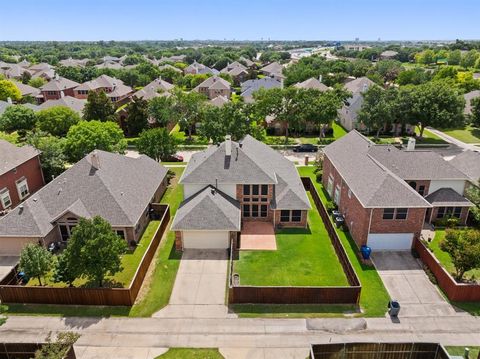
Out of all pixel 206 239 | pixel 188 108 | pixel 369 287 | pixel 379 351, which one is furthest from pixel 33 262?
pixel 188 108

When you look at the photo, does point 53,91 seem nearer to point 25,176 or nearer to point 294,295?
point 25,176

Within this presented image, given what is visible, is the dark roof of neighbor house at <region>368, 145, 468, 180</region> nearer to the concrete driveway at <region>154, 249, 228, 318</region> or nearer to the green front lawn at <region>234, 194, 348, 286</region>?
the green front lawn at <region>234, 194, 348, 286</region>

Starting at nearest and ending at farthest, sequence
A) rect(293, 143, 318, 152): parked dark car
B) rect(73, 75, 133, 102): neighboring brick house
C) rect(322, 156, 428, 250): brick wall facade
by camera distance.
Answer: rect(322, 156, 428, 250): brick wall facade
rect(293, 143, 318, 152): parked dark car
rect(73, 75, 133, 102): neighboring brick house

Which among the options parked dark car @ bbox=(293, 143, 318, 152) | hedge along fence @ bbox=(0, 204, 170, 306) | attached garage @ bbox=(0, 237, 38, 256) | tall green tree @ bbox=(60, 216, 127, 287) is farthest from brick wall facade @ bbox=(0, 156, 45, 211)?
parked dark car @ bbox=(293, 143, 318, 152)

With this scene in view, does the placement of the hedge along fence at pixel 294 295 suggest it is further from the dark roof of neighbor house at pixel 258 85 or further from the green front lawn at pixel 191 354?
the dark roof of neighbor house at pixel 258 85

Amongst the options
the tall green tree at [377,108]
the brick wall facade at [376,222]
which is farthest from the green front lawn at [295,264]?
the tall green tree at [377,108]

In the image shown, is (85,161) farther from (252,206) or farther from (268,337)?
(268,337)
